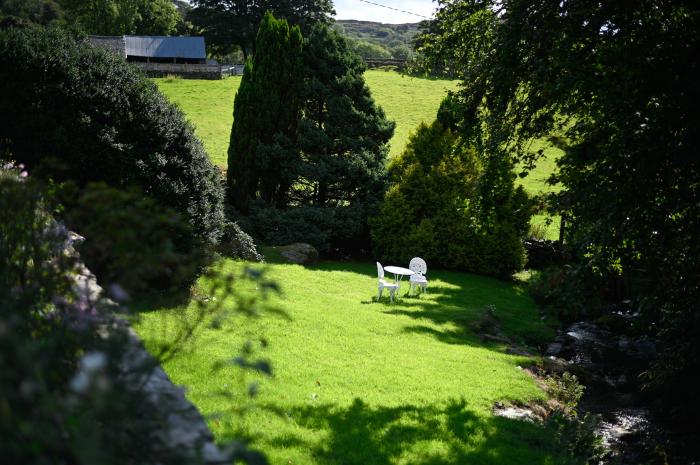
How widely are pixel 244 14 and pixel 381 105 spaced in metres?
34.4

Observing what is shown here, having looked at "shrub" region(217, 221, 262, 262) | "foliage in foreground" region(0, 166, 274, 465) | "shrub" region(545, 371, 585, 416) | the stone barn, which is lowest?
"shrub" region(545, 371, 585, 416)

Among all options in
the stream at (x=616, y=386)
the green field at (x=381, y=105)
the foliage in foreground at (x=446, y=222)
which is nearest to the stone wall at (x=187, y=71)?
the green field at (x=381, y=105)

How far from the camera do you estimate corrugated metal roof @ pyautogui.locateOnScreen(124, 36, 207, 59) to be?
59281 mm

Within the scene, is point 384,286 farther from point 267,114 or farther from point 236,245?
point 267,114

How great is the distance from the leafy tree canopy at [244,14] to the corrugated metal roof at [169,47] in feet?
9.85

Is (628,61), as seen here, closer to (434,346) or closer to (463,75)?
(463,75)

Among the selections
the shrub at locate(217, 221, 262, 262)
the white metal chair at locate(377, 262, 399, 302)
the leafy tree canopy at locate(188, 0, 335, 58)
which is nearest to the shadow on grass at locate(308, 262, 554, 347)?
the white metal chair at locate(377, 262, 399, 302)

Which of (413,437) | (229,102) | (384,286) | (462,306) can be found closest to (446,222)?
(462,306)

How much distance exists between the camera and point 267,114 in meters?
20.4

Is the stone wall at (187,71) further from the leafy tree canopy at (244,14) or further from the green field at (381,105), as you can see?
the leafy tree canopy at (244,14)

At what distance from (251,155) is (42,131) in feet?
37.5

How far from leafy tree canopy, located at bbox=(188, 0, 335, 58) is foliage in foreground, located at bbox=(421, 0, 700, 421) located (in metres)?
56.4

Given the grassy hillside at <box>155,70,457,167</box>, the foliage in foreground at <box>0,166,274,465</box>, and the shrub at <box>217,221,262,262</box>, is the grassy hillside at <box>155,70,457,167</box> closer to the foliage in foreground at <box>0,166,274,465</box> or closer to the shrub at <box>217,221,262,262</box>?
the shrub at <box>217,221,262,262</box>

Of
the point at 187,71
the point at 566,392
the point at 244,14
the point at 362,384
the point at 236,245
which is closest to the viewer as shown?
the point at 362,384
